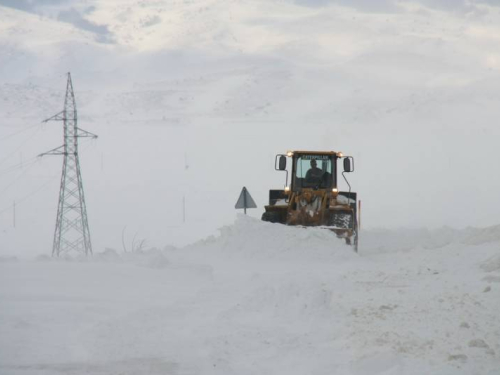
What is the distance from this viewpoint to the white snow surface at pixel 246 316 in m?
→ 6.48

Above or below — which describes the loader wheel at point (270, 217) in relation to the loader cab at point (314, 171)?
below

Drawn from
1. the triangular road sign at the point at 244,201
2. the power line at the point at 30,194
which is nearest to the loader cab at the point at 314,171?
the triangular road sign at the point at 244,201

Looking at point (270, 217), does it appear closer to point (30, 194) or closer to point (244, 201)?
point (244, 201)

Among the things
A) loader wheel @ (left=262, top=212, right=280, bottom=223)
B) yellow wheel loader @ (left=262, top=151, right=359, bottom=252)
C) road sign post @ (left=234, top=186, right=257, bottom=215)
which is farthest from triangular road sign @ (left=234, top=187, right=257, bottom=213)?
loader wheel @ (left=262, top=212, right=280, bottom=223)

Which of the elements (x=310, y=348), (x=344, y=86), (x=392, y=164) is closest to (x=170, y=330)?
(x=310, y=348)

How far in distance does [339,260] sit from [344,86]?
5688 cm

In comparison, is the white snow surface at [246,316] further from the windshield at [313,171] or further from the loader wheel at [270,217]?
the windshield at [313,171]

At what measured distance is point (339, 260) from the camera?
14.4 metres

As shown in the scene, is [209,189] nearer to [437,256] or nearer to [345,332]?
[437,256]

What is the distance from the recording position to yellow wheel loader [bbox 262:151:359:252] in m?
16.2

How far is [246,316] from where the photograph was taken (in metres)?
8.45

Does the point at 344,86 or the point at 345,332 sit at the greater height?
the point at 344,86

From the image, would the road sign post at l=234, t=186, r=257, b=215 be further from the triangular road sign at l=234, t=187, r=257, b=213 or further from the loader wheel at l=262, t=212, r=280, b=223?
the loader wheel at l=262, t=212, r=280, b=223

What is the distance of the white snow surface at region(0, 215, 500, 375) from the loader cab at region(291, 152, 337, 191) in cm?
399
